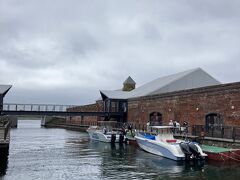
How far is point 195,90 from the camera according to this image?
33.2m

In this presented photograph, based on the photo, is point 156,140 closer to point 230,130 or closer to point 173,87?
point 230,130

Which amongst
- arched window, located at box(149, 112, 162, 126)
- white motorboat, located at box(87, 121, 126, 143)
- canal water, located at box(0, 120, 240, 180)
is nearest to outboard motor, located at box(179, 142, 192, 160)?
canal water, located at box(0, 120, 240, 180)

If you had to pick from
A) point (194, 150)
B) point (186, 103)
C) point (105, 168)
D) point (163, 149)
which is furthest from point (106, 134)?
point (105, 168)

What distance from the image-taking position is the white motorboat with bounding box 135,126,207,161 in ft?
70.9

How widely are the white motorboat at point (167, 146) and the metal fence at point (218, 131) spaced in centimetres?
328

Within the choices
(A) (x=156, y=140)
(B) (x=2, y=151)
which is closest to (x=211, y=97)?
(A) (x=156, y=140)

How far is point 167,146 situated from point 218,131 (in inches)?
223

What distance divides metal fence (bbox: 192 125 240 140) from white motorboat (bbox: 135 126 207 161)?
3.28 metres

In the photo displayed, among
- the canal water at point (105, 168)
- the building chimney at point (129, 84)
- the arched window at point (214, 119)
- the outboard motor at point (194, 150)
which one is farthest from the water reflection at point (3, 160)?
the building chimney at point (129, 84)

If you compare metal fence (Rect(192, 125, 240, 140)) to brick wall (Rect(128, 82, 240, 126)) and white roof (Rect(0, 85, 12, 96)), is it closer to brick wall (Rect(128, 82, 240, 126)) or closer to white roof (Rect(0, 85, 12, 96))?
brick wall (Rect(128, 82, 240, 126))

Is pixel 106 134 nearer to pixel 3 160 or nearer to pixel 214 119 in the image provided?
pixel 214 119

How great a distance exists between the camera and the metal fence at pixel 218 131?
79.5ft

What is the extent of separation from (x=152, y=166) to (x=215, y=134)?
344 inches

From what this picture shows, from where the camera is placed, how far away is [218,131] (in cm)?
2633
